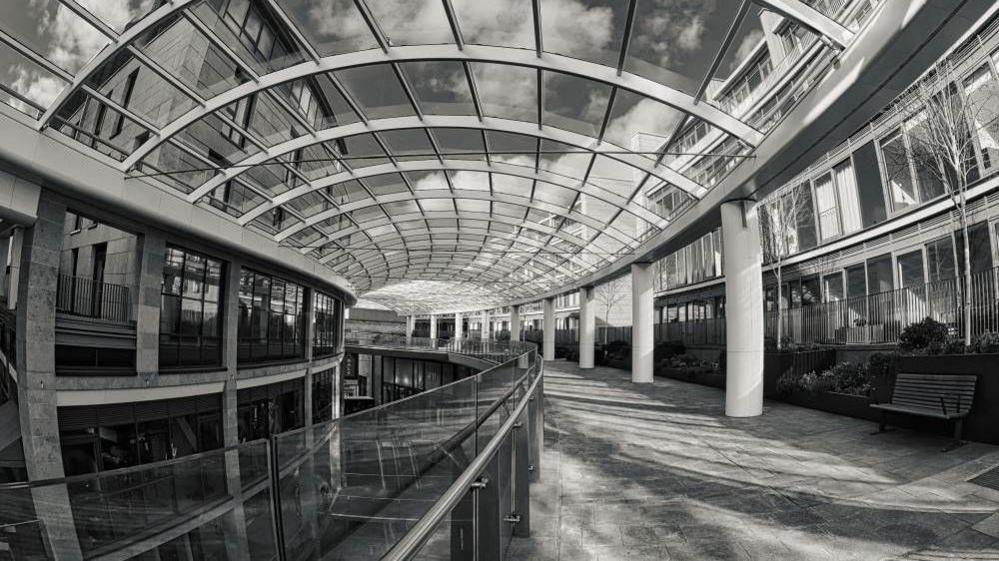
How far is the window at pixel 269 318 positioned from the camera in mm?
18750

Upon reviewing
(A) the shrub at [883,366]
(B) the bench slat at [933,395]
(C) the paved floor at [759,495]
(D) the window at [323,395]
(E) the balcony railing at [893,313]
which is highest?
(E) the balcony railing at [893,313]

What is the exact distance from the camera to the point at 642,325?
2108 centimetres

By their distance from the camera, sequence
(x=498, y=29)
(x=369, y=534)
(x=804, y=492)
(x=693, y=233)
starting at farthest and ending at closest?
(x=693, y=233)
(x=498, y=29)
(x=804, y=492)
(x=369, y=534)

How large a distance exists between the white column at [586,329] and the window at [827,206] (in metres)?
12.0

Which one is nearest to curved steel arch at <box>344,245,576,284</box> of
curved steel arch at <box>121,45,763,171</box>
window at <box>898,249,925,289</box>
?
window at <box>898,249,925,289</box>

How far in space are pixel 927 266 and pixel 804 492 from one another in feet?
49.3

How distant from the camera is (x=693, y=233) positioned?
1630cm

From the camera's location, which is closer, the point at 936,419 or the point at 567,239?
the point at 936,419

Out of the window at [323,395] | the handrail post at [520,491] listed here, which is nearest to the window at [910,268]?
the handrail post at [520,491]

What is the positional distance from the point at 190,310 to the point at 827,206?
24.0 m

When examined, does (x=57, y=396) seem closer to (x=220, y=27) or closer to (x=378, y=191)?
(x=220, y=27)

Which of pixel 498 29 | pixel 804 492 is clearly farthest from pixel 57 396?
pixel 804 492

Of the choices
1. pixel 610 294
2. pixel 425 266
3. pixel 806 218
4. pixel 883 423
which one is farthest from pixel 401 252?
pixel 883 423

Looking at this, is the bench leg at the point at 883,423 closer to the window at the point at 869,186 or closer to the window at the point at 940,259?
the window at the point at 940,259
